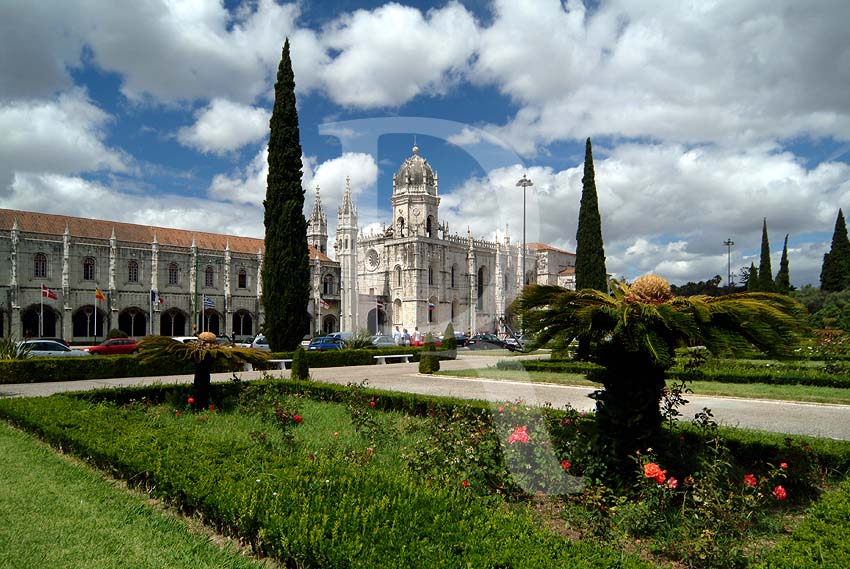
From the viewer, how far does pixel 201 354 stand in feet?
34.7

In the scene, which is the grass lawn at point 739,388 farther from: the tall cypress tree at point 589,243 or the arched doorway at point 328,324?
the arched doorway at point 328,324

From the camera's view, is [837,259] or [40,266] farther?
[837,259]

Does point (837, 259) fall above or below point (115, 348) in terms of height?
above

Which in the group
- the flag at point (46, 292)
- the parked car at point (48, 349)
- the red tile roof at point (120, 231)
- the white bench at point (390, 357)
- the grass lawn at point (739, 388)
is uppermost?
the red tile roof at point (120, 231)

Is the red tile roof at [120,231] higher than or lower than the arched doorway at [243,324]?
higher

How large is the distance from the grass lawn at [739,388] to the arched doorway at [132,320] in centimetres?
3320

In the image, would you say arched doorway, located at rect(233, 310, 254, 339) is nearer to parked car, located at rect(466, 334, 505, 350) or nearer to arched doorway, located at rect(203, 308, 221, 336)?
arched doorway, located at rect(203, 308, 221, 336)

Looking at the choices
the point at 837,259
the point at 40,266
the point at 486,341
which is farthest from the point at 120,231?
the point at 837,259

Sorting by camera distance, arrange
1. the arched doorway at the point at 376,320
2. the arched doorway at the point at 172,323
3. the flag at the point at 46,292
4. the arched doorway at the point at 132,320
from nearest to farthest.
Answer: the flag at the point at 46,292 → the arched doorway at the point at 132,320 → the arched doorway at the point at 172,323 → the arched doorway at the point at 376,320

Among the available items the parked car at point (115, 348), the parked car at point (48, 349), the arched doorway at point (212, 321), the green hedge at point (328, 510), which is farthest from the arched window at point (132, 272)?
the green hedge at point (328, 510)

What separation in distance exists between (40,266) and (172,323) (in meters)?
10.2

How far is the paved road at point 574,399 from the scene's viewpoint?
1039 centimetres

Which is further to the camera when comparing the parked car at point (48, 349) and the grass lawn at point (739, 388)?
the parked car at point (48, 349)

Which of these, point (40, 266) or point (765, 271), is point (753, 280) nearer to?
point (765, 271)
